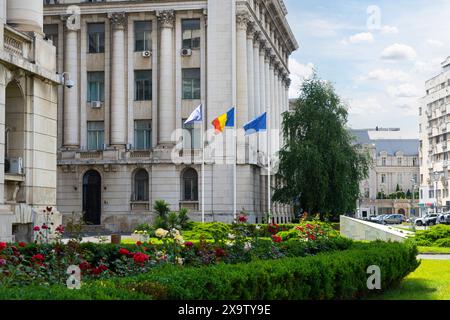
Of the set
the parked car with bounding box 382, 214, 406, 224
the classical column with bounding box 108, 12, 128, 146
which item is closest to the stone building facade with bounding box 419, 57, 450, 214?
the parked car with bounding box 382, 214, 406, 224

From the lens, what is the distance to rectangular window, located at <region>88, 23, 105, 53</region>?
2491 inches

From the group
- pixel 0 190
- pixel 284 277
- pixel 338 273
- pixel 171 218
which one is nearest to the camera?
pixel 284 277

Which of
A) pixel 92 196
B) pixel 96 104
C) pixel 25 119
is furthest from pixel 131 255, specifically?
pixel 96 104

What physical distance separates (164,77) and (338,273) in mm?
46637

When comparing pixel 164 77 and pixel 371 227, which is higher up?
pixel 164 77

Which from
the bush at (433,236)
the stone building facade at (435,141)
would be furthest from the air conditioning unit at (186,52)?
the stone building facade at (435,141)

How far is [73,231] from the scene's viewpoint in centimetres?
1756

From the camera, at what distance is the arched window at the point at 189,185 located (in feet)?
202

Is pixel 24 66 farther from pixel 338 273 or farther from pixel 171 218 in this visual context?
pixel 171 218

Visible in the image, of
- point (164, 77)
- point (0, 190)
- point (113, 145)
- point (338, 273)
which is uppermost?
point (164, 77)

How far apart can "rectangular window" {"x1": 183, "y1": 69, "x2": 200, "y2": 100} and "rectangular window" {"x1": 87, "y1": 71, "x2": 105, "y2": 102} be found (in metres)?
6.55

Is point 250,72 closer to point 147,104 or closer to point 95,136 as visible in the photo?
point 147,104

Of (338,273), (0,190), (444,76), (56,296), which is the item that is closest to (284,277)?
(338,273)

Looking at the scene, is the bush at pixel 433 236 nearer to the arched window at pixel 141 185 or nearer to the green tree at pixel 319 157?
the green tree at pixel 319 157
